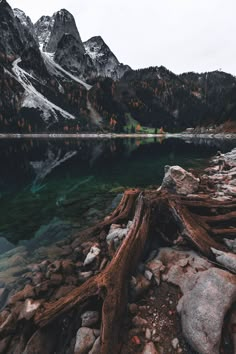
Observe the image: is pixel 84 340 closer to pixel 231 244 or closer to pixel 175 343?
pixel 175 343

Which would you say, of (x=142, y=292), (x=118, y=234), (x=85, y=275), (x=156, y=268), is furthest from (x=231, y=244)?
(x=85, y=275)

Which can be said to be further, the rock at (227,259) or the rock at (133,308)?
the rock at (227,259)

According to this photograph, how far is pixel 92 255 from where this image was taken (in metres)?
8.70

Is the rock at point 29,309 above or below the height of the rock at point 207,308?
below

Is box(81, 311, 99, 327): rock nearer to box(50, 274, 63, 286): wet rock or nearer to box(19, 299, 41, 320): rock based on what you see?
box(19, 299, 41, 320): rock

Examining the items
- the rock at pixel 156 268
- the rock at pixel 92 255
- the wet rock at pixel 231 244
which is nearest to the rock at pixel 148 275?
the rock at pixel 156 268

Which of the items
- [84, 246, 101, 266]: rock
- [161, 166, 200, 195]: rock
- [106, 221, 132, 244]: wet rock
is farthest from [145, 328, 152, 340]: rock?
[161, 166, 200, 195]: rock

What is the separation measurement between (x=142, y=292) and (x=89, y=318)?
1.75 metres

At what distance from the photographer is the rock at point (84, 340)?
4.74 metres

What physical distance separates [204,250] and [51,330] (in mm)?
5226

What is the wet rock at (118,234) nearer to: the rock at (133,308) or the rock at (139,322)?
the rock at (133,308)

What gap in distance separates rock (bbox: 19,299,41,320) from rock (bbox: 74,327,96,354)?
1.73 metres

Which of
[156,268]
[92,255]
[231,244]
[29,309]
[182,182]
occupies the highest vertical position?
[182,182]

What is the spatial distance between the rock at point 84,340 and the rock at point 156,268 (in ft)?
8.31
